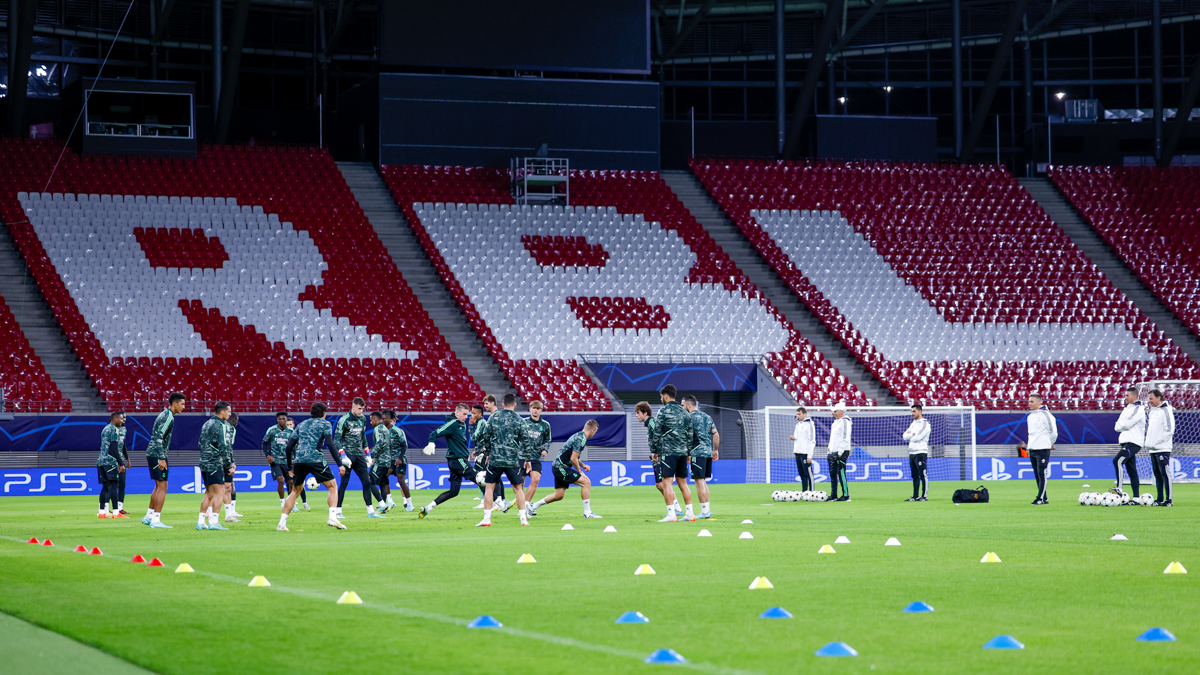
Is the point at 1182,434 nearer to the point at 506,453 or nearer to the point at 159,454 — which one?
the point at 506,453

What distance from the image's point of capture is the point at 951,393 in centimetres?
4150

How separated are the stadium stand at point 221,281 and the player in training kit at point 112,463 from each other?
40.5 feet

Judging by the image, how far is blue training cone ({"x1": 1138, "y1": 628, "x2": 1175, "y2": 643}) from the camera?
8094 mm

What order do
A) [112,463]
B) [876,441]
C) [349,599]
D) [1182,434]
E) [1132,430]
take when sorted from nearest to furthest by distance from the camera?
1. [349,599]
2. [112,463]
3. [1132,430]
4. [876,441]
5. [1182,434]

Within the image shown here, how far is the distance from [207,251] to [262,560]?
29640 mm

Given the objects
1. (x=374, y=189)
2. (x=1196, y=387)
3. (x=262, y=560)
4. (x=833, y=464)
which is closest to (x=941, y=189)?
(x=1196, y=387)

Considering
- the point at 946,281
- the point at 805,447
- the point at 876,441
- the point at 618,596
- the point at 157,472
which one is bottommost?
the point at 618,596

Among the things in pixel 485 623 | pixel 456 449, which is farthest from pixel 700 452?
pixel 485 623

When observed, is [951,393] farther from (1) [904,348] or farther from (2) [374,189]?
(2) [374,189]

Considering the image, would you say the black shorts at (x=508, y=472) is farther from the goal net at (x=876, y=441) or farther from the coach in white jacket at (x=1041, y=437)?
the goal net at (x=876, y=441)

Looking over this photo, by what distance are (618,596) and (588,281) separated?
33.8m

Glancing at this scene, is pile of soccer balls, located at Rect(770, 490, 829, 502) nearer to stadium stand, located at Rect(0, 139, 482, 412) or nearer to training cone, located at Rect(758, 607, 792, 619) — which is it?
stadium stand, located at Rect(0, 139, 482, 412)

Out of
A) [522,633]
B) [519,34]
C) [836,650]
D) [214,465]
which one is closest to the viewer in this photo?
[836,650]

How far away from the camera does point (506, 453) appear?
64.1 feet
